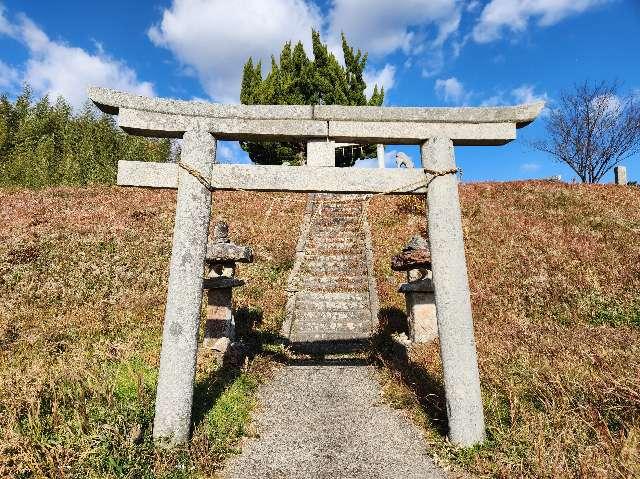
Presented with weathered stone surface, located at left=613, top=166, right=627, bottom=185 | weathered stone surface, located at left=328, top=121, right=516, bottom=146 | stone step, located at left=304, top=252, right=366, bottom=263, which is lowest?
stone step, located at left=304, top=252, right=366, bottom=263

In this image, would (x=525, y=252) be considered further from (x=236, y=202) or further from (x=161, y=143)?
(x=161, y=143)

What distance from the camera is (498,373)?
5.60 metres

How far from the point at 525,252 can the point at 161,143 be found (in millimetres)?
31148

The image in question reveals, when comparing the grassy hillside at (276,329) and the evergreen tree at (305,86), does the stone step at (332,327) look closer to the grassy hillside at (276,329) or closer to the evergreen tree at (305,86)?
the grassy hillside at (276,329)

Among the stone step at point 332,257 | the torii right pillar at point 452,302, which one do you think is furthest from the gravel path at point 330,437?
the stone step at point 332,257

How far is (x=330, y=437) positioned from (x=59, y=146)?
33.7 meters

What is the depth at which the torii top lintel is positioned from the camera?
4492 mm

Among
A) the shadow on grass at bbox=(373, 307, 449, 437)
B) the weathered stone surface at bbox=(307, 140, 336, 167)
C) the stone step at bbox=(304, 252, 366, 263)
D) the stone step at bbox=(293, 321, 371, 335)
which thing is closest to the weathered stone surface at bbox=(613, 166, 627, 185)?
the stone step at bbox=(304, 252, 366, 263)

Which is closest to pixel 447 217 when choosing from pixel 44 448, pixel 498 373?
pixel 498 373

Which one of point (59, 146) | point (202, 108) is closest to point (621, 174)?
point (202, 108)

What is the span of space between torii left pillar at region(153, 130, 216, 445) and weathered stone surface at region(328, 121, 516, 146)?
62.3 inches

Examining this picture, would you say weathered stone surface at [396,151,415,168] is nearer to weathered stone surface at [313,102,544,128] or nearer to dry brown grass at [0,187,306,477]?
dry brown grass at [0,187,306,477]

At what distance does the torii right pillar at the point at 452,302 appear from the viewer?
14.3ft

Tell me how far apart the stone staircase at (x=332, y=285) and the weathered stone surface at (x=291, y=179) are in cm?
533
